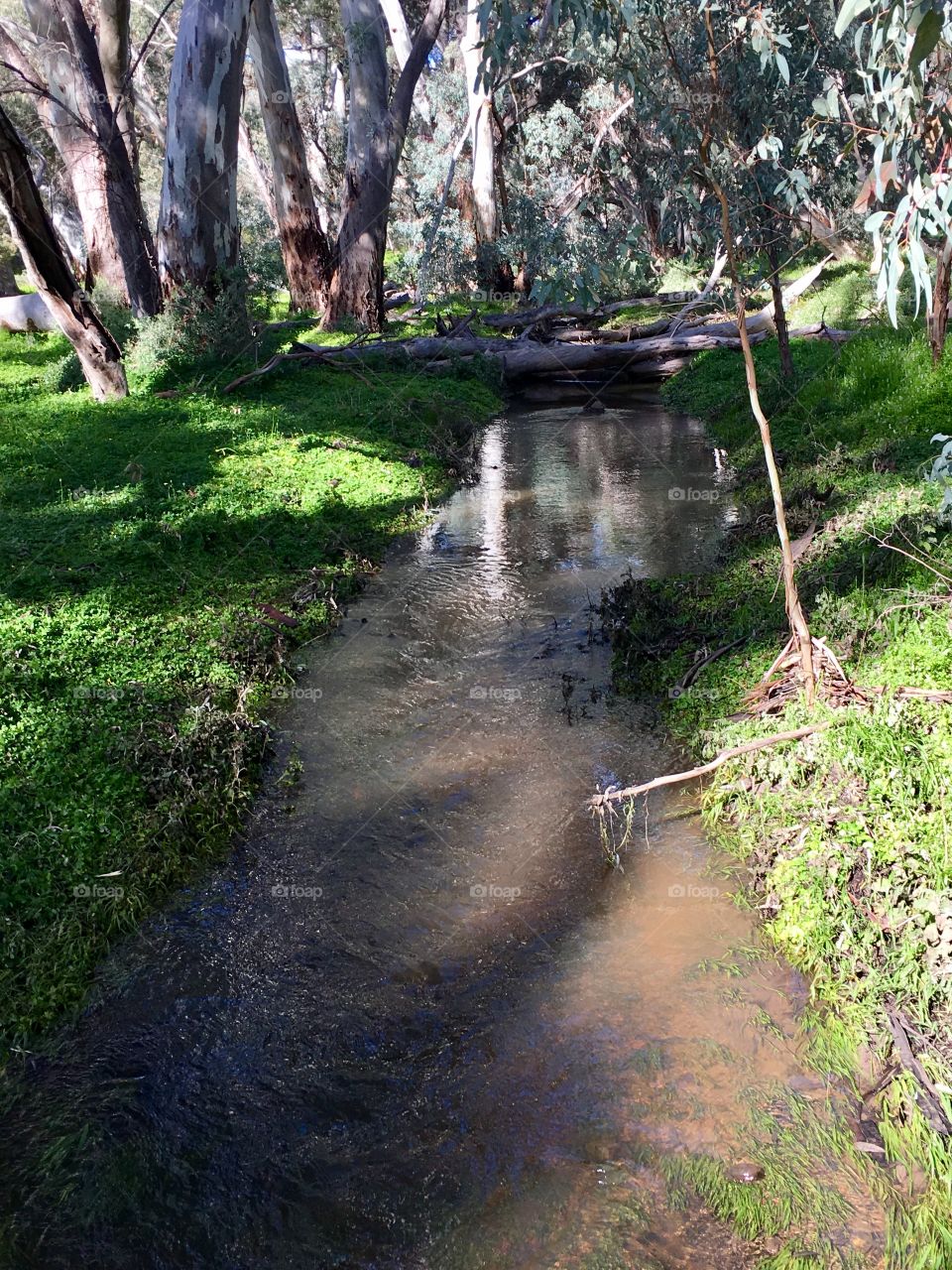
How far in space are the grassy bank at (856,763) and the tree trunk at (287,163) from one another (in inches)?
483

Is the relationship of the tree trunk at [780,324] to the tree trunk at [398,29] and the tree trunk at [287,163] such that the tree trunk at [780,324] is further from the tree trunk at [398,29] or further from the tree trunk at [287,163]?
the tree trunk at [398,29]

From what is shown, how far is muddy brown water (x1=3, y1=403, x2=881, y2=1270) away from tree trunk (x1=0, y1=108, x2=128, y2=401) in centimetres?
570

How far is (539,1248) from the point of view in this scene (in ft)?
9.17

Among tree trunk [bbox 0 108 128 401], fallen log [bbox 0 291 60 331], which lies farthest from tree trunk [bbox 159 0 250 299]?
fallen log [bbox 0 291 60 331]

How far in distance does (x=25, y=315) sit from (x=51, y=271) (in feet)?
30.1

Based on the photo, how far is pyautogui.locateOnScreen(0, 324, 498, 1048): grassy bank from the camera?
4184mm

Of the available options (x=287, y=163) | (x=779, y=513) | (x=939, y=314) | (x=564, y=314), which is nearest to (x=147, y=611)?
(x=779, y=513)

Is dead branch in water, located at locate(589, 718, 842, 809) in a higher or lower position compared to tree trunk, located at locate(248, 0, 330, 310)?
lower

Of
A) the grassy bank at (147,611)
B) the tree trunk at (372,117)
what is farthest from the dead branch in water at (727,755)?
the tree trunk at (372,117)

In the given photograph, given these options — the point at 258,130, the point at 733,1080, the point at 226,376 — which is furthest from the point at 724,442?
the point at 258,130

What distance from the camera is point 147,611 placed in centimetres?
621

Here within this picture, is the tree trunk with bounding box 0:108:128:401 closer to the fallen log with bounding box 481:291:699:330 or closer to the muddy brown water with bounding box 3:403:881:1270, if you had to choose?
the muddy brown water with bounding box 3:403:881:1270

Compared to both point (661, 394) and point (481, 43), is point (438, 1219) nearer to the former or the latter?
point (481, 43)

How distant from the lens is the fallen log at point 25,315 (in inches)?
671
